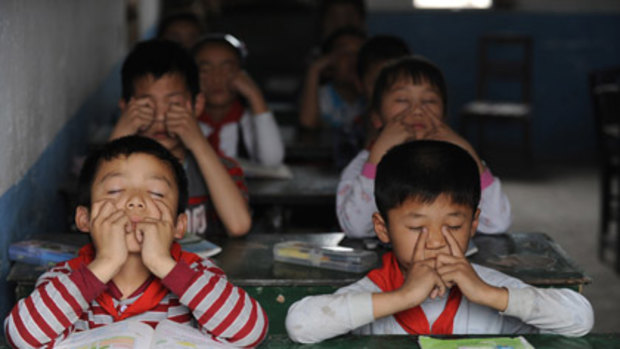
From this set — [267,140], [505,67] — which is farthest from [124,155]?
[505,67]

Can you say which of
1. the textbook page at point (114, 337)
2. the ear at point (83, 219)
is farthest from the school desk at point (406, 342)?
the ear at point (83, 219)

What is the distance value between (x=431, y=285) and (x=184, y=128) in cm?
102

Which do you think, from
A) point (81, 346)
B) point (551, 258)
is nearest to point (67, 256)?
point (81, 346)

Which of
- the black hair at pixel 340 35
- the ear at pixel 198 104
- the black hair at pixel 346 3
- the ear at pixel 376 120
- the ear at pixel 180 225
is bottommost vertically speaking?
the ear at pixel 180 225

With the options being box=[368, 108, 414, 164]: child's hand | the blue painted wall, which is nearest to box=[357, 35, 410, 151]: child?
box=[368, 108, 414, 164]: child's hand

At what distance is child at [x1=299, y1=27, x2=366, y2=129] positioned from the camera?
4.21 meters

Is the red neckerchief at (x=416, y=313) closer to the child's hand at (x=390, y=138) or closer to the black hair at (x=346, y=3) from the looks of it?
the child's hand at (x=390, y=138)

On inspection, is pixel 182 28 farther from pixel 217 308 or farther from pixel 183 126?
pixel 217 308

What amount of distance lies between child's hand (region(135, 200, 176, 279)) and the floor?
95.6 inches

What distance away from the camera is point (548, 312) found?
5.23 feet

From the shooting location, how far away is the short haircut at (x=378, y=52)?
11.6ft

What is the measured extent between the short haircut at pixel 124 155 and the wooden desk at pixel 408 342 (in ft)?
1.28

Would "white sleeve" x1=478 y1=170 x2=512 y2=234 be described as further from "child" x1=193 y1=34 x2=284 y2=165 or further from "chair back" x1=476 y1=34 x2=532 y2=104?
"chair back" x1=476 y1=34 x2=532 y2=104

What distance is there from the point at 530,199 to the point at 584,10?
2.61 metres
